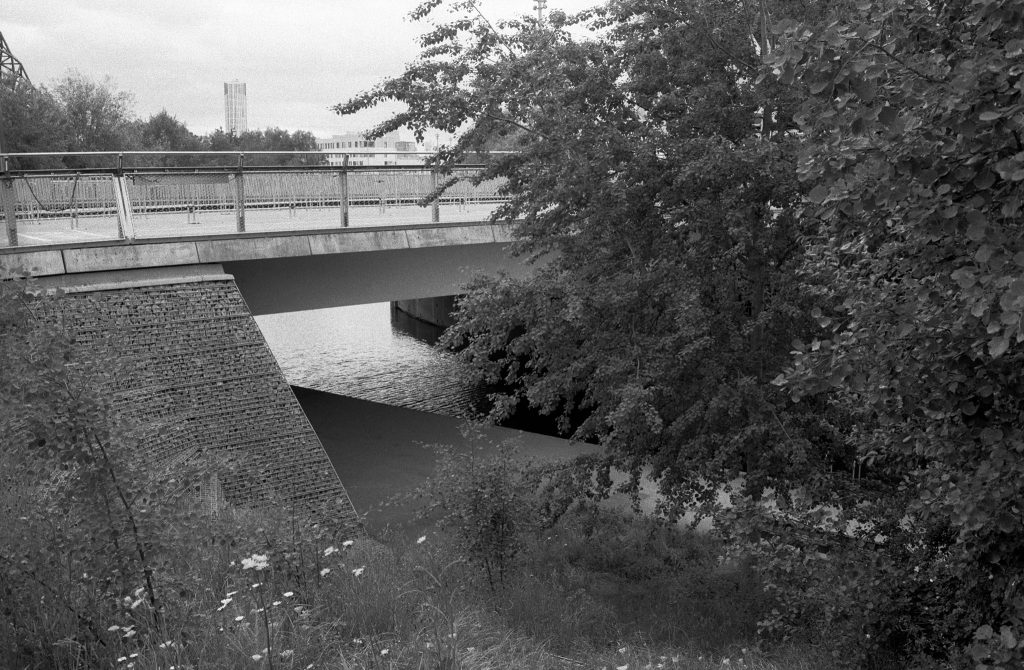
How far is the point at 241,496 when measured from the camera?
1090 cm

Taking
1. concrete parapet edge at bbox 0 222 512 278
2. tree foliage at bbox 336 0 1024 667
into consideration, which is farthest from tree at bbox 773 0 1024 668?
concrete parapet edge at bbox 0 222 512 278

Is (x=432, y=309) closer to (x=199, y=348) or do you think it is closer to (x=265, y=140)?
(x=199, y=348)

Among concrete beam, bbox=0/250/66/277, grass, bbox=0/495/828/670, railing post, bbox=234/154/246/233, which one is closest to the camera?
grass, bbox=0/495/828/670

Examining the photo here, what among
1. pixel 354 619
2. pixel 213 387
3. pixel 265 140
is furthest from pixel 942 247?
pixel 265 140

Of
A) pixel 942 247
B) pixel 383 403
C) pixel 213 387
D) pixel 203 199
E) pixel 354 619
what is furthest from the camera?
pixel 383 403

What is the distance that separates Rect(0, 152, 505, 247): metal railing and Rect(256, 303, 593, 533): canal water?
10.4 feet

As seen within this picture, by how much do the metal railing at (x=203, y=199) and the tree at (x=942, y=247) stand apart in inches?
354

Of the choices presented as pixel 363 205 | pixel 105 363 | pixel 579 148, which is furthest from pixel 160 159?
pixel 105 363

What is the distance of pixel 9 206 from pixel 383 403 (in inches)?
465

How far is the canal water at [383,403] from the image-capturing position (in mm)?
15922

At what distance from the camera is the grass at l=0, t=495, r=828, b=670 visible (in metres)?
4.69

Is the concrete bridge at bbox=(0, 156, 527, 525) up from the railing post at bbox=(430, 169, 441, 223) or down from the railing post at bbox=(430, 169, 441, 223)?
down

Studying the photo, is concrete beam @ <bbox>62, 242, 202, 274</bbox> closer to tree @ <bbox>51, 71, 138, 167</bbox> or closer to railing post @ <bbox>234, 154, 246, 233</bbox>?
railing post @ <bbox>234, 154, 246, 233</bbox>

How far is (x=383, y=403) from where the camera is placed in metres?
23.4
